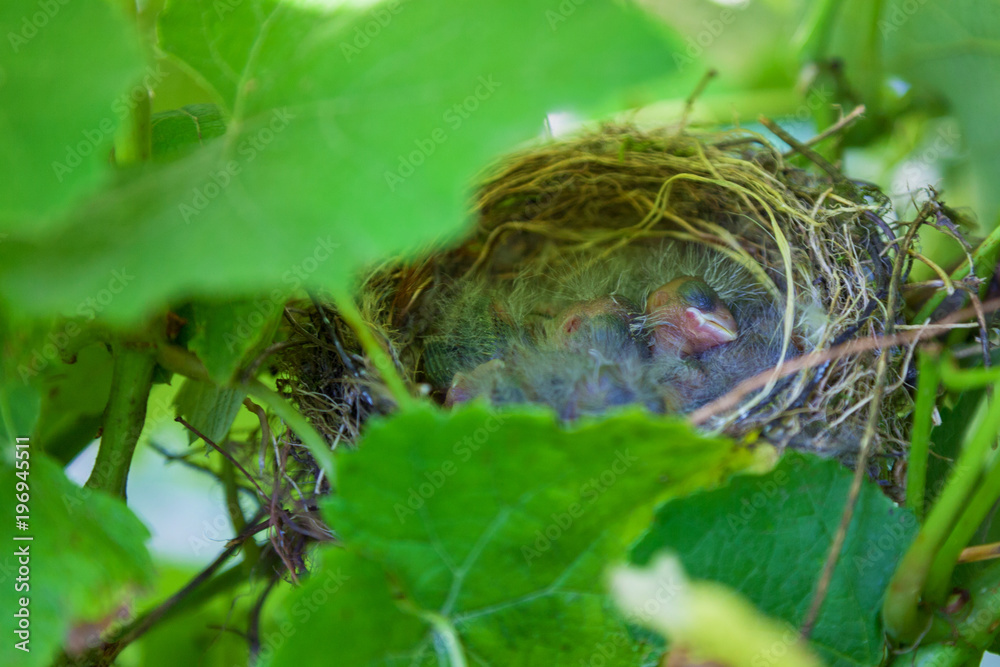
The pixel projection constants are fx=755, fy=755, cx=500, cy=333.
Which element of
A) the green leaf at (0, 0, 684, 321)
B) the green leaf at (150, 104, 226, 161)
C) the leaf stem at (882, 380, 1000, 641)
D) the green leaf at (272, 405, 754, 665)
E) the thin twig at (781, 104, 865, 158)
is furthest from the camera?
the thin twig at (781, 104, 865, 158)

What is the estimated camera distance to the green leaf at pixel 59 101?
459 millimetres

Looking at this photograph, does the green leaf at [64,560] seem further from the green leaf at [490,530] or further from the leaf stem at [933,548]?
the leaf stem at [933,548]

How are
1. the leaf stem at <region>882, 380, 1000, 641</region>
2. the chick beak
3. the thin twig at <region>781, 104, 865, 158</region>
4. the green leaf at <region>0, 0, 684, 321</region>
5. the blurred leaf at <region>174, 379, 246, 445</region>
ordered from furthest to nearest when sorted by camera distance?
the chick beak
the thin twig at <region>781, 104, 865, 158</region>
the blurred leaf at <region>174, 379, 246, 445</region>
the leaf stem at <region>882, 380, 1000, 641</region>
the green leaf at <region>0, 0, 684, 321</region>


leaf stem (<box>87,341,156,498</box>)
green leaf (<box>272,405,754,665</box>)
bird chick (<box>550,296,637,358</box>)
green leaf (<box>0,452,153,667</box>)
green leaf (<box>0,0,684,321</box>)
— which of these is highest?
green leaf (<box>0,0,684,321</box>)

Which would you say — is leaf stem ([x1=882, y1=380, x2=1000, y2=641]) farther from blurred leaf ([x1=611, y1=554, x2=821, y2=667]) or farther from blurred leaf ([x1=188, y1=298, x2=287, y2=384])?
blurred leaf ([x1=188, y1=298, x2=287, y2=384])

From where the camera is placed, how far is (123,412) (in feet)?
2.44

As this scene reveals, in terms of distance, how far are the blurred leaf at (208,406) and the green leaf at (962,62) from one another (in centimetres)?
115

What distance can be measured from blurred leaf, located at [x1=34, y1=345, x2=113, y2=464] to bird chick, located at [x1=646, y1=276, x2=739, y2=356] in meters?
0.86

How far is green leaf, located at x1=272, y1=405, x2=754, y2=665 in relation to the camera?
21.1 inches

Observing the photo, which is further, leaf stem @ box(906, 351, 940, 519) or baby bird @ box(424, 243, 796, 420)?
baby bird @ box(424, 243, 796, 420)

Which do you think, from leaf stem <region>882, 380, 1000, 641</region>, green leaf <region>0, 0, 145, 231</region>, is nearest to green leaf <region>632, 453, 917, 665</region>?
leaf stem <region>882, 380, 1000, 641</region>

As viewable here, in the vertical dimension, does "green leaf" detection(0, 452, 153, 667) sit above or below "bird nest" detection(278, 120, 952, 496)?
above

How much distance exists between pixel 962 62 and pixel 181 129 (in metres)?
1.18

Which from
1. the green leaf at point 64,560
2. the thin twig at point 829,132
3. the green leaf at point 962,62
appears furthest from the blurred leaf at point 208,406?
the green leaf at point 962,62
